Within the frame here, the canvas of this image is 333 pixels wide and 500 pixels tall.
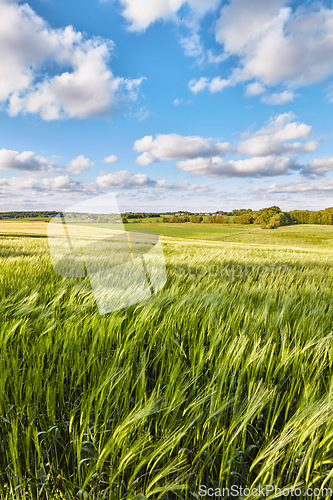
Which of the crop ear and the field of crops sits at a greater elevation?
the crop ear

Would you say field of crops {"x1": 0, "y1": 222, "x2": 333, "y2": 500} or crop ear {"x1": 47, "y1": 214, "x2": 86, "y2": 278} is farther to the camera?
crop ear {"x1": 47, "y1": 214, "x2": 86, "y2": 278}

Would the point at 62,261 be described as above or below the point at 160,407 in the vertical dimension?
above

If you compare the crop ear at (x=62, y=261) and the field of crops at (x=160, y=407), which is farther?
the crop ear at (x=62, y=261)

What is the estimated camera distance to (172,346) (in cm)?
141

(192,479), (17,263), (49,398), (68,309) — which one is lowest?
(192,479)

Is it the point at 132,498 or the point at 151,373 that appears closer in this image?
the point at 132,498

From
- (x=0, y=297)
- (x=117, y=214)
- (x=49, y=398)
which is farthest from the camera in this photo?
(x=117, y=214)

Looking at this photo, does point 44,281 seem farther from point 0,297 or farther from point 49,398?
point 49,398

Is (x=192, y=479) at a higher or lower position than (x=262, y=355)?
lower

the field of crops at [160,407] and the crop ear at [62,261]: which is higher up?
the crop ear at [62,261]

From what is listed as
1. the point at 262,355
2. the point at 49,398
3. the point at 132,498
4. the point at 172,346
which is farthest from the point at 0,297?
the point at 262,355

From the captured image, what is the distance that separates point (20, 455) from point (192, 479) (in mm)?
617

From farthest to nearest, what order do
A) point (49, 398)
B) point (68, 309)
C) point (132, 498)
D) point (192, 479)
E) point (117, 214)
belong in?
point (117, 214) → point (68, 309) → point (49, 398) → point (192, 479) → point (132, 498)

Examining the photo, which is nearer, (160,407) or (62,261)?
(160,407)
